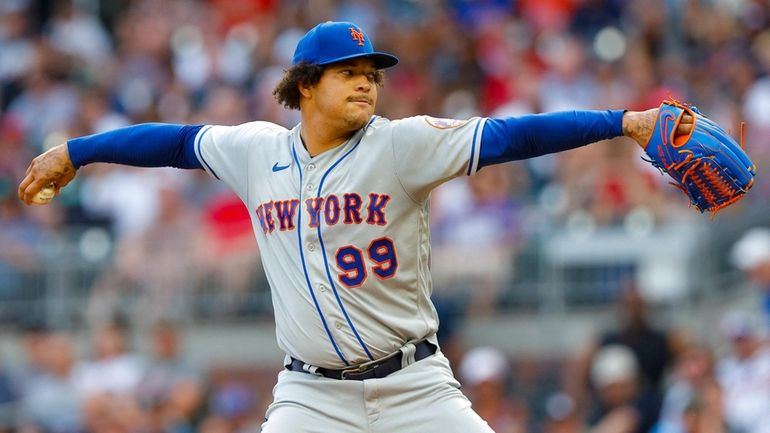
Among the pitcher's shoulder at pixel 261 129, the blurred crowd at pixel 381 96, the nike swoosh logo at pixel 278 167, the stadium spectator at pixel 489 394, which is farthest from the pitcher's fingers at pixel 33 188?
the blurred crowd at pixel 381 96

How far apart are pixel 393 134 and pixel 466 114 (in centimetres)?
716

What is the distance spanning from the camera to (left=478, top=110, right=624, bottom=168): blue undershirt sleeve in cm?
486

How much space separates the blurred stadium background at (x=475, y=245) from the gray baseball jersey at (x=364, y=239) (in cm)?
399

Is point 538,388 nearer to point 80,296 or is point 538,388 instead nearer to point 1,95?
point 80,296

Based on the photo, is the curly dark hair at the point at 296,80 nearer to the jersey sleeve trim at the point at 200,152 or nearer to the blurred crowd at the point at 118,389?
the jersey sleeve trim at the point at 200,152

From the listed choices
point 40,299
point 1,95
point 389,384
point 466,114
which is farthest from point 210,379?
point 389,384

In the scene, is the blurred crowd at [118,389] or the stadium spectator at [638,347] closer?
the stadium spectator at [638,347]

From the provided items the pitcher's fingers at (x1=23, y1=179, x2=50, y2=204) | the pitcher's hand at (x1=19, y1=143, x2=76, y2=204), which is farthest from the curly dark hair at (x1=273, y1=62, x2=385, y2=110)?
the pitcher's fingers at (x1=23, y1=179, x2=50, y2=204)

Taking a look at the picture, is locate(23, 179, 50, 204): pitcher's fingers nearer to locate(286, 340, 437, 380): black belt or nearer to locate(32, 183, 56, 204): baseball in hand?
locate(32, 183, 56, 204): baseball in hand

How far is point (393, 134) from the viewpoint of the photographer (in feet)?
17.1

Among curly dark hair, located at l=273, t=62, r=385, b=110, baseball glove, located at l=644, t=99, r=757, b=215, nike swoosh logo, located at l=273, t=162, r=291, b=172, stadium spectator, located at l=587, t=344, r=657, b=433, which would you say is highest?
curly dark hair, located at l=273, t=62, r=385, b=110

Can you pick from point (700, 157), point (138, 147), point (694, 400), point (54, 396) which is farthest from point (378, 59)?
point (54, 396)

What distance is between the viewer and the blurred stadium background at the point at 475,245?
9.66 m

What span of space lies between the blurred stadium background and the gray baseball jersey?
13.1ft
